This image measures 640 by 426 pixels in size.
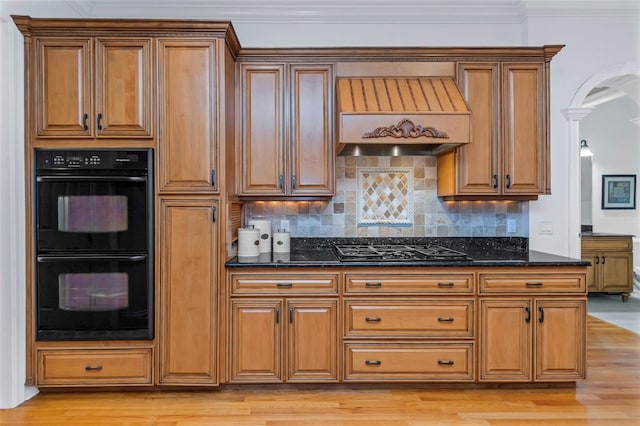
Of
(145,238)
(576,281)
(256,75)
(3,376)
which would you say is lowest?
(3,376)

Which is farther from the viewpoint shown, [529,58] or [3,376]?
[529,58]

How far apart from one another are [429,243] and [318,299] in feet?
4.10

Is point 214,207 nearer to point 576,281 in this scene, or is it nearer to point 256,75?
point 256,75

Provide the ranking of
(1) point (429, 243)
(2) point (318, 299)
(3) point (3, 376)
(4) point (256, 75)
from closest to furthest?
(3) point (3, 376), (2) point (318, 299), (4) point (256, 75), (1) point (429, 243)

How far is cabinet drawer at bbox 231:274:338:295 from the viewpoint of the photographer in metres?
2.77

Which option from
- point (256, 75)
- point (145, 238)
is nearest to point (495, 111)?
point (256, 75)

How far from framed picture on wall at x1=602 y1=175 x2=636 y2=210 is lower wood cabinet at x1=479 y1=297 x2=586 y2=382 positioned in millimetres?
4644

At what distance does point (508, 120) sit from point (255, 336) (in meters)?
2.47

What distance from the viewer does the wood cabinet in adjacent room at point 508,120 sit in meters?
3.15

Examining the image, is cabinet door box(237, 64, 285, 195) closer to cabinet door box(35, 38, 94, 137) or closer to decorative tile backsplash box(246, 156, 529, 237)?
decorative tile backsplash box(246, 156, 529, 237)

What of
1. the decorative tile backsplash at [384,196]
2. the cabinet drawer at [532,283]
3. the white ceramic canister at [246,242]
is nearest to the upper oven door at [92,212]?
the white ceramic canister at [246,242]

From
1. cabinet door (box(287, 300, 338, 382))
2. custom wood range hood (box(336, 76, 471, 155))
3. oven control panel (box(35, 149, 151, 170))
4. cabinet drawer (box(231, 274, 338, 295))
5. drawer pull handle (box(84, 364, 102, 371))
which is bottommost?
drawer pull handle (box(84, 364, 102, 371))

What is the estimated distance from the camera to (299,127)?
316 centimetres

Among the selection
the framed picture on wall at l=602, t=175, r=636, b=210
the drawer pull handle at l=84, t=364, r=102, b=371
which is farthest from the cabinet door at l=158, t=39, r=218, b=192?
the framed picture on wall at l=602, t=175, r=636, b=210
